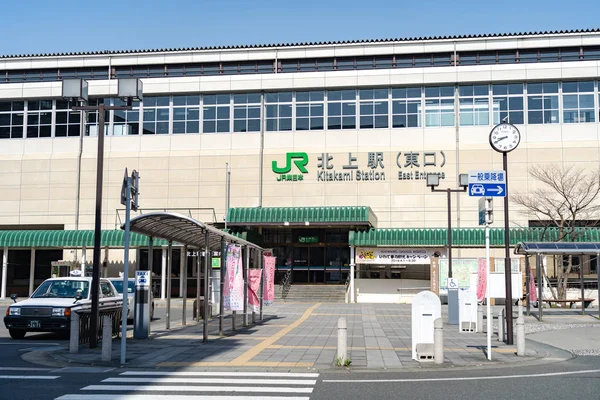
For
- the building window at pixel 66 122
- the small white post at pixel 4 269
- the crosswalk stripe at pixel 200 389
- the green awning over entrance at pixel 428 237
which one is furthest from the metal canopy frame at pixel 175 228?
the building window at pixel 66 122

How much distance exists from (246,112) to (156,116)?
20.4 ft

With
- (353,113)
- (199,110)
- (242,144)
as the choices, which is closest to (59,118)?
(199,110)

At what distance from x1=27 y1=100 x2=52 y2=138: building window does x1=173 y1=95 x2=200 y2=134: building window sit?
8.93 m

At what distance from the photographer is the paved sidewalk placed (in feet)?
42.7

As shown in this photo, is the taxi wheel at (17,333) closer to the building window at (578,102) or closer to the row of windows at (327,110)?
the row of windows at (327,110)

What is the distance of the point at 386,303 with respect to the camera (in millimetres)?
38531

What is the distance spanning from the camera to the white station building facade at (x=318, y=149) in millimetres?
40875

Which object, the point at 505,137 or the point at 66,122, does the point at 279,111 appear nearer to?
the point at 66,122

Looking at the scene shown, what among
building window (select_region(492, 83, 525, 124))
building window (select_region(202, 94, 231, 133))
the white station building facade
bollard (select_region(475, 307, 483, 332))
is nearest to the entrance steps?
the white station building facade

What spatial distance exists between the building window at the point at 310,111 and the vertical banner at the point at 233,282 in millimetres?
25175

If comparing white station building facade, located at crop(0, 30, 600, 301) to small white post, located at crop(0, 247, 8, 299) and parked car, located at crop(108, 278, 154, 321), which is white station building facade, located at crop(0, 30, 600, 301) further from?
parked car, located at crop(108, 278, 154, 321)

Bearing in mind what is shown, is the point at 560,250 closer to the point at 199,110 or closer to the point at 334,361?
the point at 334,361

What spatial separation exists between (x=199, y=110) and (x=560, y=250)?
27250mm

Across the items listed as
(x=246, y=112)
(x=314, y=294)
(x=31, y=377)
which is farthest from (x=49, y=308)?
(x=246, y=112)
